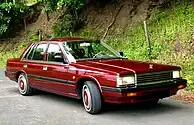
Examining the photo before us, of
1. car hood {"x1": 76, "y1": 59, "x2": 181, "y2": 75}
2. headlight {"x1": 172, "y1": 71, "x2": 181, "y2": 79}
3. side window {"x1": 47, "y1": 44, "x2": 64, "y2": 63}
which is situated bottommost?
headlight {"x1": 172, "y1": 71, "x2": 181, "y2": 79}

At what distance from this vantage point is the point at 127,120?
22.6 feet

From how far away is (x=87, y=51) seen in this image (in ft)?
28.2

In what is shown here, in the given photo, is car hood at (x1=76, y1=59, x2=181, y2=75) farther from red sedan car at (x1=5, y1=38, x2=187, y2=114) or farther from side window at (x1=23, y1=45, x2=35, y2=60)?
side window at (x1=23, y1=45, x2=35, y2=60)

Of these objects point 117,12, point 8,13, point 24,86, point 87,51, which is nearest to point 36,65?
point 24,86

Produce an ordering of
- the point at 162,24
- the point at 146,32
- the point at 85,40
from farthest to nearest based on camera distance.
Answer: the point at 162,24 < the point at 146,32 < the point at 85,40

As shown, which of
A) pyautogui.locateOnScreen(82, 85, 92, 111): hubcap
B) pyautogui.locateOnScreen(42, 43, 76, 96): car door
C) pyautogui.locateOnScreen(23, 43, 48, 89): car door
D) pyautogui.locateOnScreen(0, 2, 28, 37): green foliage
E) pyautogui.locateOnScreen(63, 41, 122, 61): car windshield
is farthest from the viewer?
pyautogui.locateOnScreen(0, 2, 28, 37): green foliage

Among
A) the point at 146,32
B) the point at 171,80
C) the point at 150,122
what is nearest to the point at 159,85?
the point at 171,80

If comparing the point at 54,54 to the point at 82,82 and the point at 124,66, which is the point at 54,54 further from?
the point at 124,66

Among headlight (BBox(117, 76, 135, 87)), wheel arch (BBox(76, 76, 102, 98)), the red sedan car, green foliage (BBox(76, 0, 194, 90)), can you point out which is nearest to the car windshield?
the red sedan car

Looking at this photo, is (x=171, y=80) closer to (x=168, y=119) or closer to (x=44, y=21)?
(x=168, y=119)

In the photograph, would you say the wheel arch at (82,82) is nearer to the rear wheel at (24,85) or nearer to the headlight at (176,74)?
the headlight at (176,74)

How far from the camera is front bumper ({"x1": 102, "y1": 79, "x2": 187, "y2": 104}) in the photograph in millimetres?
6844

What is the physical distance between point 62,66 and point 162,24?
7.14 metres

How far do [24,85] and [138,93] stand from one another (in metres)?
4.01
